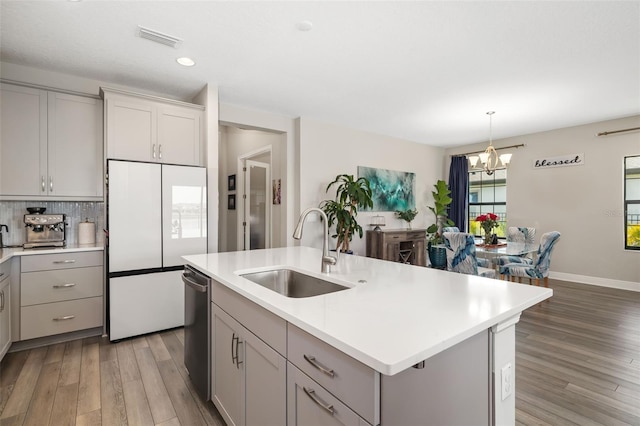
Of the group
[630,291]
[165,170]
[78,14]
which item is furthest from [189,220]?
[630,291]

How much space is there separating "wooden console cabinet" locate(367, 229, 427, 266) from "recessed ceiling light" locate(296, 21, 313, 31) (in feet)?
11.9

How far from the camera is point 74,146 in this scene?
10.1 feet

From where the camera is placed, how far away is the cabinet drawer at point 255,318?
4.06 ft

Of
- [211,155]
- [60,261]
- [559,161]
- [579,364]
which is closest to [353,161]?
[211,155]

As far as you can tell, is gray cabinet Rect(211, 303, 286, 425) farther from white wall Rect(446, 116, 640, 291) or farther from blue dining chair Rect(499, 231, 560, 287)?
white wall Rect(446, 116, 640, 291)

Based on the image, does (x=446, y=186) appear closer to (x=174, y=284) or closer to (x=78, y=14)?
(x=174, y=284)

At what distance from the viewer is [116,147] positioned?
9.93 feet

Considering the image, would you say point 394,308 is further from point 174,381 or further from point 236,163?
point 236,163

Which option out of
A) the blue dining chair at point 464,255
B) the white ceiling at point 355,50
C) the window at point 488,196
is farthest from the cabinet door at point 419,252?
the white ceiling at point 355,50

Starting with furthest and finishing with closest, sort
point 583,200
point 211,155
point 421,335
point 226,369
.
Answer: point 583,200 → point 211,155 → point 226,369 → point 421,335

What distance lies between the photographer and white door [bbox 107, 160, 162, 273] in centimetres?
285

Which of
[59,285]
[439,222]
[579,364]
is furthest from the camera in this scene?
[439,222]

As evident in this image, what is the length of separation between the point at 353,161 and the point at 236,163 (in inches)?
87.6

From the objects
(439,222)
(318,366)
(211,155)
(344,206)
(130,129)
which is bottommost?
(318,366)
